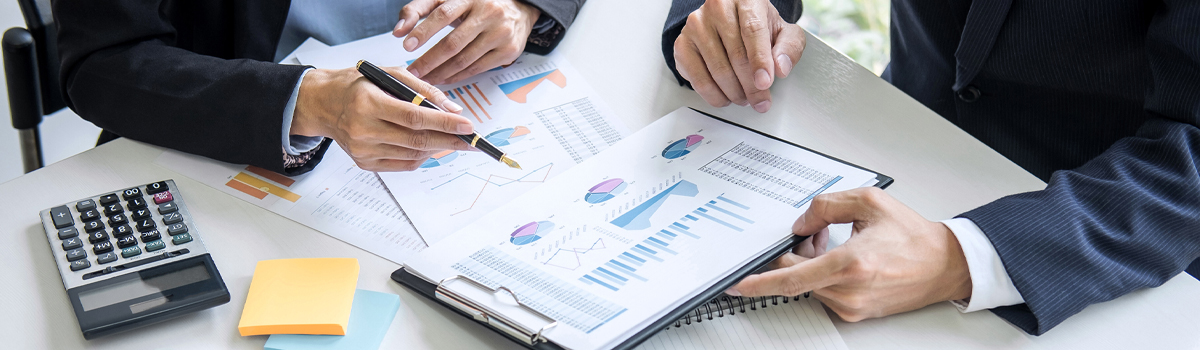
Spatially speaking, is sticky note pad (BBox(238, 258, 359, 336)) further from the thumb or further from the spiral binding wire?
the thumb

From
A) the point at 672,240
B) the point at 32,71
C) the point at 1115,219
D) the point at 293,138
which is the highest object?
the point at 1115,219

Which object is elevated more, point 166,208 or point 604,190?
point 604,190

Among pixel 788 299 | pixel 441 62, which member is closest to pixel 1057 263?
pixel 788 299

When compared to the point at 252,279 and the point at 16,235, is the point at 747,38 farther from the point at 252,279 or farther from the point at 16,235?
the point at 16,235

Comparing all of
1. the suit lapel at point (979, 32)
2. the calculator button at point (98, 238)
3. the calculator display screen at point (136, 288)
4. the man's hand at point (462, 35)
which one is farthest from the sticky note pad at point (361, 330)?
the suit lapel at point (979, 32)

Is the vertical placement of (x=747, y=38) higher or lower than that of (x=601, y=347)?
higher

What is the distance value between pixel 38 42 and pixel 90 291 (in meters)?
0.59

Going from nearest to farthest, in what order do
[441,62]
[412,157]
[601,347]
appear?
[601,347] < [412,157] < [441,62]

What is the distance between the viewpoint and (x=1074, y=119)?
103cm

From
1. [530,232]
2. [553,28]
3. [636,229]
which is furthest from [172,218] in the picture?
[553,28]

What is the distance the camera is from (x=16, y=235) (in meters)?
0.77

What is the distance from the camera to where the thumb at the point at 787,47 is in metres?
0.96

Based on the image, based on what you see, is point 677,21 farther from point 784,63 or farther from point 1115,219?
point 1115,219

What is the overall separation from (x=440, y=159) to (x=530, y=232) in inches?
8.8
